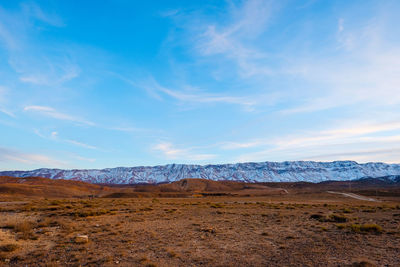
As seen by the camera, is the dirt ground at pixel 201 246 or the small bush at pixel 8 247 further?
Answer: the small bush at pixel 8 247

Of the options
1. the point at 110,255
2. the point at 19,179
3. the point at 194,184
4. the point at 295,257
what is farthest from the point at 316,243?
the point at 19,179

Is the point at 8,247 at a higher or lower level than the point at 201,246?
higher

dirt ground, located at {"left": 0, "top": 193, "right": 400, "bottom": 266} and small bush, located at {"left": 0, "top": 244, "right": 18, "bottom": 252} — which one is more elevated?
small bush, located at {"left": 0, "top": 244, "right": 18, "bottom": 252}

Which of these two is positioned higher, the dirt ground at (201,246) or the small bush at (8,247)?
the small bush at (8,247)

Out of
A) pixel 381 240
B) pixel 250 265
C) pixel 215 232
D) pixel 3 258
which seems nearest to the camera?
pixel 250 265

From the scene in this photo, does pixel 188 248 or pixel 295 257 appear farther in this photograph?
pixel 188 248

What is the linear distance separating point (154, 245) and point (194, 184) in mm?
125622

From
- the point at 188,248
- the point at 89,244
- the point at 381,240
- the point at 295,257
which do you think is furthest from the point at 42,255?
the point at 381,240

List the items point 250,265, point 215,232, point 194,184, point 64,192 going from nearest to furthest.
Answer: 1. point 250,265
2. point 215,232
3. point 64,192
4. point 194,184

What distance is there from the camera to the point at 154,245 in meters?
11.6

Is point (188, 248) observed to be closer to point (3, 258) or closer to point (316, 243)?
point (316, 243)

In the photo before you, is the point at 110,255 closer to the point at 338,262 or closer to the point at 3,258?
the point at 3,258

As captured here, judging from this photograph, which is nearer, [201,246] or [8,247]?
[8,247]

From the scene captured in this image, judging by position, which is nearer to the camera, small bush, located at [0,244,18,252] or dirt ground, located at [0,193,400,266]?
dirt ground, located at [0,193,400,266]
